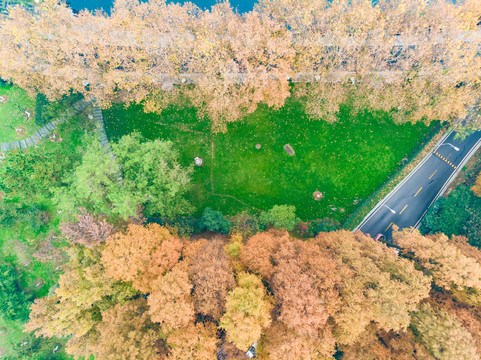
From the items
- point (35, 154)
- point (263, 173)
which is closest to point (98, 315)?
point (35, 154)

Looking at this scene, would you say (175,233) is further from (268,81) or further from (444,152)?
(444,152)

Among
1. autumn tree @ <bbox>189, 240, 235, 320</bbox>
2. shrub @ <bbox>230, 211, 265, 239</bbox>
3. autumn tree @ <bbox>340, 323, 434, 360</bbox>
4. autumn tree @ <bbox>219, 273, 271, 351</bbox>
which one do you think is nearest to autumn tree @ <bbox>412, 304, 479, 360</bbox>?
autumn tree @ <bbox>340, 323, 434, 360</bbox>

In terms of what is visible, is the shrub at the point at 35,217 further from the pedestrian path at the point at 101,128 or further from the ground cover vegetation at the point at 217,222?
the pedestrian path at the point at 101,128

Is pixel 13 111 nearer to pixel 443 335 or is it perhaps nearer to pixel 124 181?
pixel 124 181

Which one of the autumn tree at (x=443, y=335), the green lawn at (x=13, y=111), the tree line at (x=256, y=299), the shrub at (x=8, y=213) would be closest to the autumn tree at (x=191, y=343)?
the tree line at (x=256, y=299)

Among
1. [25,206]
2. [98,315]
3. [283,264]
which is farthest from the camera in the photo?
[25,206]

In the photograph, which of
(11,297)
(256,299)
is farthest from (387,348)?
(11,297)
